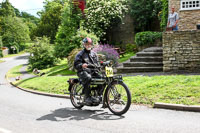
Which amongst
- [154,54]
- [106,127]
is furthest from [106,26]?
[106,127]

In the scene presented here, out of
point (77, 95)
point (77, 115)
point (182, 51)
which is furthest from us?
point (182, 51)

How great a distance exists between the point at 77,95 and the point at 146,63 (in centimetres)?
778

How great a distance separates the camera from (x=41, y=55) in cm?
3209

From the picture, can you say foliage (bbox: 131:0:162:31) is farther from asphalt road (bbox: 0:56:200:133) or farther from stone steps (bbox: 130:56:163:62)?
asphalt road (bbox: 0:56:200:133)

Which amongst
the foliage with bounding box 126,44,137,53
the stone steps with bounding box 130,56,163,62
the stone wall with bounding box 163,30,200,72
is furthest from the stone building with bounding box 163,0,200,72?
the foliage with bounding box 126,44,137,53

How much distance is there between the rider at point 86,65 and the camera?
6.26 meters

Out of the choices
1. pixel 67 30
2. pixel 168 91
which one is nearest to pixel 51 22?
pixel 67 30

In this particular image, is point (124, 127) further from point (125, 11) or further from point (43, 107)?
point (125, 11)

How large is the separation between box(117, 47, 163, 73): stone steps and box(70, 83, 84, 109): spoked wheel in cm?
725

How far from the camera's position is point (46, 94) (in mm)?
10500

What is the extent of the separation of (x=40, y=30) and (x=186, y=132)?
174 ft

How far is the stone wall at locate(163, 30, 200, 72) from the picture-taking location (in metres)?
11.9

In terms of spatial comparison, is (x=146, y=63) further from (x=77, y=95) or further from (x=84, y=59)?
(x=84, y=59)

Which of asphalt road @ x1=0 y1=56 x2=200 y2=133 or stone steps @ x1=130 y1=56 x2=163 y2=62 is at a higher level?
stone steps @ x1=130 y1=56 x2=163 y2=62
